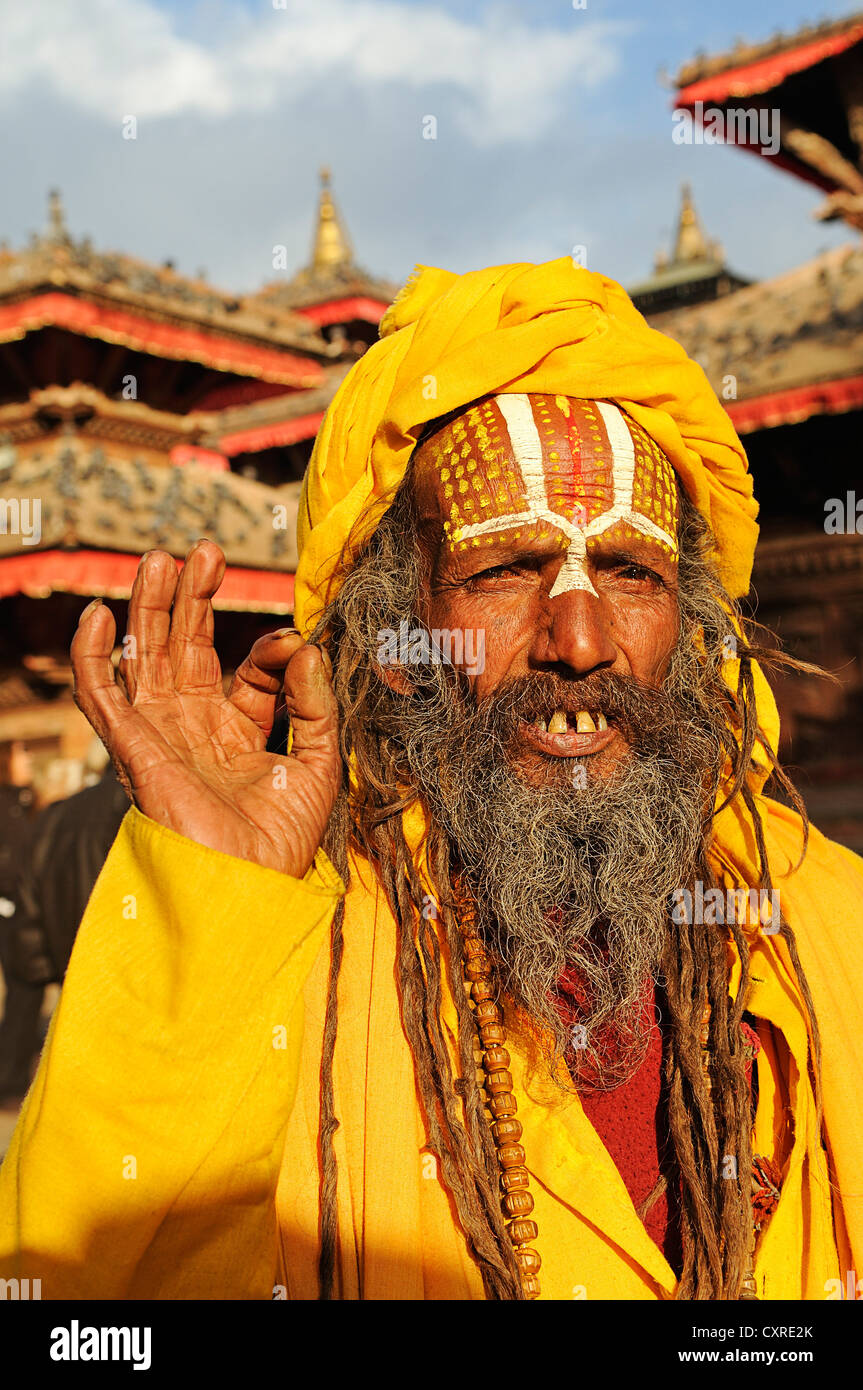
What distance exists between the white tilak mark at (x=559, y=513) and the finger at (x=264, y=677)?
1.41 ft

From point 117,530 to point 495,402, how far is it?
7387mm

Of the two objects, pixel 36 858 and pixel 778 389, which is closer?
pixel 36 858

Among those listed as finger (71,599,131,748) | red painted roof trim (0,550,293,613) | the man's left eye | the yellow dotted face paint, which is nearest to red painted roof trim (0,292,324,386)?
red painted roof trim (0,550,293,613)

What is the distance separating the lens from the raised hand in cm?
156

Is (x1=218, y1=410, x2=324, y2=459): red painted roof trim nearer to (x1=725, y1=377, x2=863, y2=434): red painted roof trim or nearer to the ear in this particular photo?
(x1=725, y1=377, x2=863, y2=434): red painted roof trim

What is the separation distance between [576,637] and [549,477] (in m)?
0.29

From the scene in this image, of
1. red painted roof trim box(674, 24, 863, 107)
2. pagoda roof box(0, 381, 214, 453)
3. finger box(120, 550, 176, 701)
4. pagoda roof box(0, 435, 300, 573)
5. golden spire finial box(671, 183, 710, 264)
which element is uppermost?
golden spire finial box(671, 183, 710, 264)

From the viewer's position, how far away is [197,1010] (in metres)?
1.46

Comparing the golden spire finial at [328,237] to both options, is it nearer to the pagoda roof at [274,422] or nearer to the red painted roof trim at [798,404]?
the pagoda roof at [274,422]

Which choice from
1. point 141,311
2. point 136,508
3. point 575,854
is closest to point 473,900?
point 575,854
